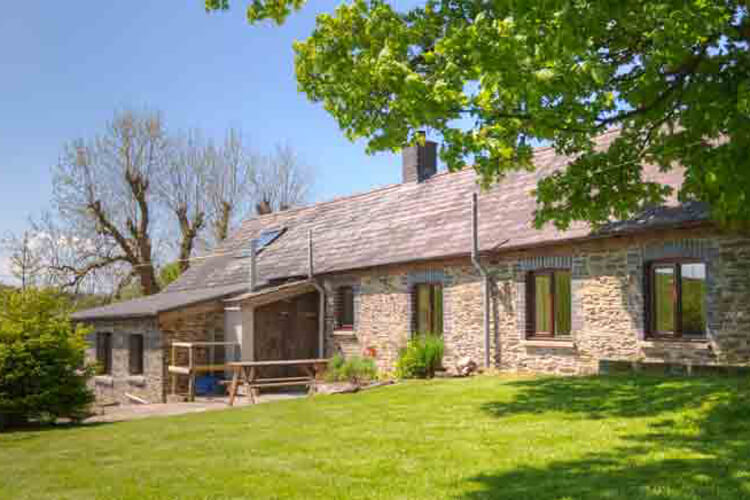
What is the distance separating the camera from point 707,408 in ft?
30.6

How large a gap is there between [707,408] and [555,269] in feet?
20.0

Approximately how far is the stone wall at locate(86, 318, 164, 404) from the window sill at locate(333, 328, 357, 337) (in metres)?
4.96

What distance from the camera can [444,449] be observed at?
8.67 m

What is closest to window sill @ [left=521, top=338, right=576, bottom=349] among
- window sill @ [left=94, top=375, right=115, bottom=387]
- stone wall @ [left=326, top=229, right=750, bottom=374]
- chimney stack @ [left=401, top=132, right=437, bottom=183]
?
stone wall @ [left=326, top=229, right=750, bottom=374]

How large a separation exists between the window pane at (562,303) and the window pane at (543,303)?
0.14m

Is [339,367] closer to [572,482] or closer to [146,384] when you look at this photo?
[146,384]

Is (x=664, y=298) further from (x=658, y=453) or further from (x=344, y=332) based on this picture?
(x=344, y=332)

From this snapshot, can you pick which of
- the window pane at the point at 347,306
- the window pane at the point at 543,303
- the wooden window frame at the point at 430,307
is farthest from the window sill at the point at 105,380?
the window pane at the point at 543,303

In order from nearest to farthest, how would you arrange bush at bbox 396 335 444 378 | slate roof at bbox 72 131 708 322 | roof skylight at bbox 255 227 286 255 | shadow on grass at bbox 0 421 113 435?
shadow on grass at bbox 0 421 113 435 < slate roof at bbox 72 131 708 322 < bush at bbox 396 335 444 378 < roof skylight at bbox 255 227 286 255

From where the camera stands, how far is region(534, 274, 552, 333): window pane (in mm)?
15422

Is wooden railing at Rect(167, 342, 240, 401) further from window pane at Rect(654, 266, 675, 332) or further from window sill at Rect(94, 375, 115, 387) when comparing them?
window pane at Rect(654, 266, 675, 332)

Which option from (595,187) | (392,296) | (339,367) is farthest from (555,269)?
(339,367)

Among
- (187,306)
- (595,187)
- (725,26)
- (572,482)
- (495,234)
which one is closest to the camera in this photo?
(572,482)

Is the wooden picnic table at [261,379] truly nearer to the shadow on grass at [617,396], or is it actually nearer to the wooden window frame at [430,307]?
the wooden window frame at [430,307]
